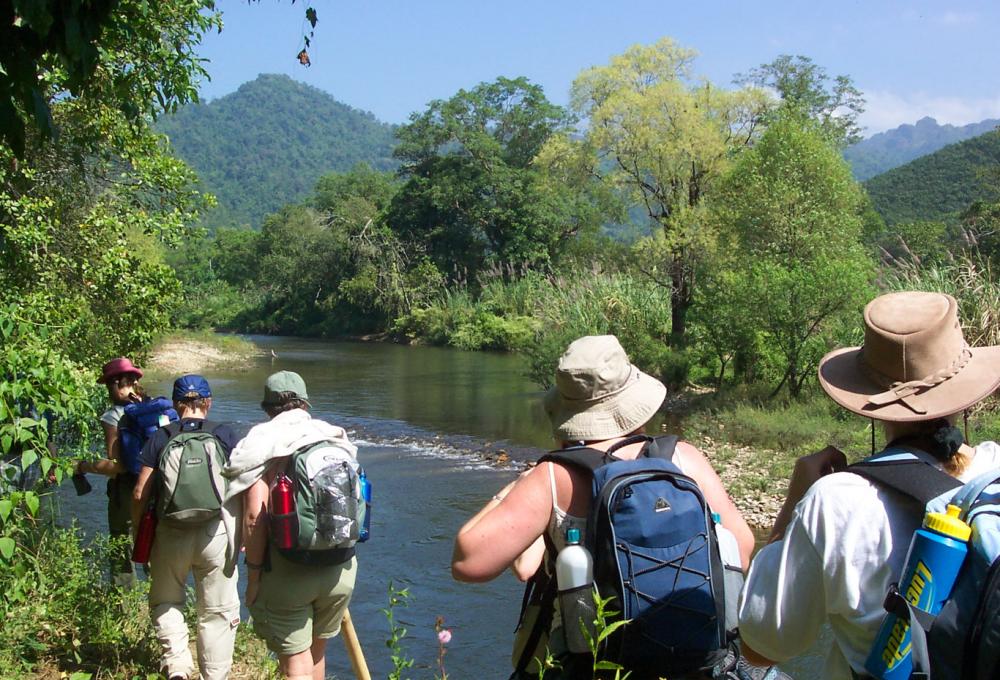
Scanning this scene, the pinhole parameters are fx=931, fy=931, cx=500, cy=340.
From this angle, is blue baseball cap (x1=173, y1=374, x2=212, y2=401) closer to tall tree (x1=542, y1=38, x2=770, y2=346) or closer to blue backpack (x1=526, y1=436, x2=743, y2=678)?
blue backpack (x1=526, y1=436, x2=743, y2=678)

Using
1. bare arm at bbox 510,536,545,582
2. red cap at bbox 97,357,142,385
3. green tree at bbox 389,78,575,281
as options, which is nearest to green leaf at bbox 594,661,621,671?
bare arm at bbox 510,536,545,582

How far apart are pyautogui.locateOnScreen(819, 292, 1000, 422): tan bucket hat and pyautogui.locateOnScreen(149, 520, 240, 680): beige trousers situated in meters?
3.25

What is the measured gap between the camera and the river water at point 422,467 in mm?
7531

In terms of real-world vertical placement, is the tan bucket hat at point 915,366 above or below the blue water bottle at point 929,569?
above

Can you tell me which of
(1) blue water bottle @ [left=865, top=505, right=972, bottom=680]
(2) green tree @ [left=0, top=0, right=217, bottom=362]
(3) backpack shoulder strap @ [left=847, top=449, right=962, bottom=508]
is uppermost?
(2) green tree @ [left=0, top=0, right=217, bottom=362]

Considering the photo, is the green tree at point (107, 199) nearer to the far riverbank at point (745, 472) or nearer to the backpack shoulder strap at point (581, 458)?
the backpack shoulder strap at point (581, 458)

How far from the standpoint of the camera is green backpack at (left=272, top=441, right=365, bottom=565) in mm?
3646

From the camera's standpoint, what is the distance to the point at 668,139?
20891 millimetres

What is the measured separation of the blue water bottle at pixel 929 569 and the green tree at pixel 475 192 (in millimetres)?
41901

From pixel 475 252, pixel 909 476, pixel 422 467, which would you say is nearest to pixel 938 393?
pixel 909 476

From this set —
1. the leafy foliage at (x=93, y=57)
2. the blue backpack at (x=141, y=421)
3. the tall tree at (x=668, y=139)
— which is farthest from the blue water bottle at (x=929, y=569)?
the tall tree at (x=668, y=139)

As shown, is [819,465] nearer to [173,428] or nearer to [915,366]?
[915,366]

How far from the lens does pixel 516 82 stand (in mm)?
52250

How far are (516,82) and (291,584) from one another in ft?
167
